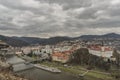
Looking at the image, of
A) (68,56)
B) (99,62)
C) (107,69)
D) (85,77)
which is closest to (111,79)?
(85,77)

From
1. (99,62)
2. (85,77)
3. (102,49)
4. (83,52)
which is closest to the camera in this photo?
(85,77)

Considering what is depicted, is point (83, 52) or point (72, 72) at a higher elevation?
point (83, 52)

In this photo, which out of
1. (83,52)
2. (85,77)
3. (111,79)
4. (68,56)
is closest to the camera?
(111,79)

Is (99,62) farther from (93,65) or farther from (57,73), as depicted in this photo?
(57,73)

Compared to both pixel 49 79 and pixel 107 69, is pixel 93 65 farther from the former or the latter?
pixel 49 79

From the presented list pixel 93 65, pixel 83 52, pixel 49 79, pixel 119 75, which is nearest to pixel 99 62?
pixel 93 65

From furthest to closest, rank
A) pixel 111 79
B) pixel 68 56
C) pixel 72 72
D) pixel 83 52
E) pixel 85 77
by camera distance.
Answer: pixel 68 56 → pixel 83 52 → pixel 72 72 → pixel 85 77 → pixel 111 79

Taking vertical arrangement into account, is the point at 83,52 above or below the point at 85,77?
above

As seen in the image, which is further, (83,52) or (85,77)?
(83,52)

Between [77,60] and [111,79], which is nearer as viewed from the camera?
[111,79]
